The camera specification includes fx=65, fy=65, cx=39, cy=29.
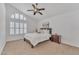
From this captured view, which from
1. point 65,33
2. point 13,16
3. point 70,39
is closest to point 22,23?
point 13,16

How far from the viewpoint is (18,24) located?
7.16 ft

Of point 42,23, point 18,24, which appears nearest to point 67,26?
point 42,23

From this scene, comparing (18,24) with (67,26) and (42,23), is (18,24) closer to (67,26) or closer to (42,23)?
(42,23)

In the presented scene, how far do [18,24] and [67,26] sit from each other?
1814 millimetres

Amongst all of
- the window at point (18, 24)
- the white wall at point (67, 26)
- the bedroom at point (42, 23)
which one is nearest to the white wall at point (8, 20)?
the bedroom at point (42, 23)

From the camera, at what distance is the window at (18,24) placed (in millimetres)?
2082

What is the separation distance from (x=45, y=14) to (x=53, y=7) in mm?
387

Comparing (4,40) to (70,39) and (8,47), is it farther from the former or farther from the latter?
(70,39)

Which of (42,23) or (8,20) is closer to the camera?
(8,20)

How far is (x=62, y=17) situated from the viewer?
2.36 meters

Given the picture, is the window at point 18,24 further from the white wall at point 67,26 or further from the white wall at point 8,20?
the white wall at point 67,26

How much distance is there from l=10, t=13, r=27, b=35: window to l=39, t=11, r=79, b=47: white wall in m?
0.94

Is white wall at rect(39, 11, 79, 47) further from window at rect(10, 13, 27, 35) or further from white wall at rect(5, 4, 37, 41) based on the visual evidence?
window at rect(10, 13, 27, 35)

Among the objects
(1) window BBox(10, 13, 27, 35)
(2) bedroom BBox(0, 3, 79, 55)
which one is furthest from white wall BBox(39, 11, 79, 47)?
(1) window BBox(10, 13, 27, 35)
